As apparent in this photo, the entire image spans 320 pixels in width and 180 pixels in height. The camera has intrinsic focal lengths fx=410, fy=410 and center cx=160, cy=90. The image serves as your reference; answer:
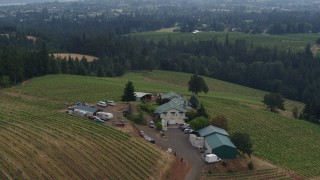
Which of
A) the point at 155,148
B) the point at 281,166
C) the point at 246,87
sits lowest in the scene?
the point at 246,87

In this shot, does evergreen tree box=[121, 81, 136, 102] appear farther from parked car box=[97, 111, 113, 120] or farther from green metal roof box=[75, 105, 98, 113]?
parked car box=[97, 111, 113, 120]

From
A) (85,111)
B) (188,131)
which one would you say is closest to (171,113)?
(188,131)

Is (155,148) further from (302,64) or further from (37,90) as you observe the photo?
(302,64)

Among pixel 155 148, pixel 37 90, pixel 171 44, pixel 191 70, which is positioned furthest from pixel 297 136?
pixel 171 44

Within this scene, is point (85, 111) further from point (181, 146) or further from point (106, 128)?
point (181, 146)

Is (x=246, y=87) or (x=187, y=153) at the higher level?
(x=187, y=153)

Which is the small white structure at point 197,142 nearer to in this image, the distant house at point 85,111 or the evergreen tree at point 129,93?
the distant house at point 85,111

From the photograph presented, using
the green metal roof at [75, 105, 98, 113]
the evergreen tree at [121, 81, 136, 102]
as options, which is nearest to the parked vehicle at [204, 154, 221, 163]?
the green metal roof at [75, 105, 98, 113]
